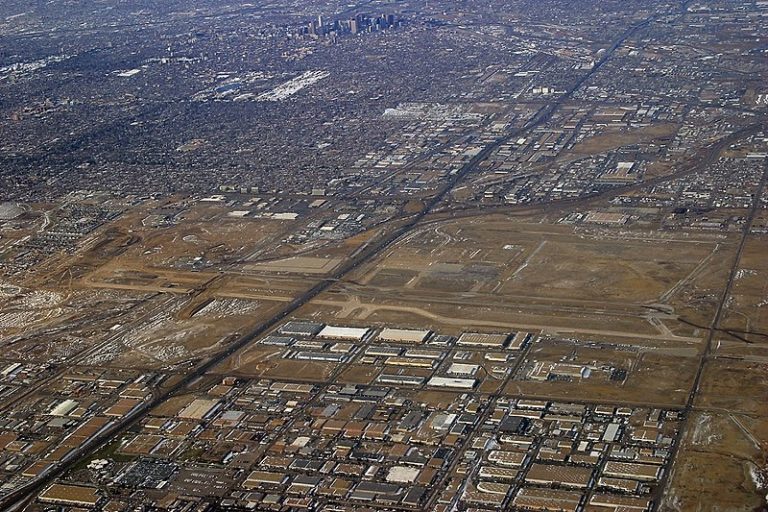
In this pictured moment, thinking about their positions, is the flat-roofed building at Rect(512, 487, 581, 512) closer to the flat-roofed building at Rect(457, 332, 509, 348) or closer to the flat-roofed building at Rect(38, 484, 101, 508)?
the flat-roofed building at Rect(457, 332, 509, 348)

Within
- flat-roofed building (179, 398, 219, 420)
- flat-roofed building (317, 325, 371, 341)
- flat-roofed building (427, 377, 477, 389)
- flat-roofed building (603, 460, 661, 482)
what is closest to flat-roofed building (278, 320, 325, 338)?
flat-roofed building (317, 325, 371, 341)

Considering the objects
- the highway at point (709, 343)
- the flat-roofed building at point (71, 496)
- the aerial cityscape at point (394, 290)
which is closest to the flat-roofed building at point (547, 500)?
the aerial cityscape at point (394, 290)

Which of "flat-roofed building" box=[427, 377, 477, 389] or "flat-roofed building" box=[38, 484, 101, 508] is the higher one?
"flat-roofed building" box=[38, 484, 101, 508]

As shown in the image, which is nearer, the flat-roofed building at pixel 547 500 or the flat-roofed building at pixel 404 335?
the flat-roofed building at pixel 547 500

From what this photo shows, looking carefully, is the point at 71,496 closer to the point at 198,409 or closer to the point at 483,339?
the point at 198,409

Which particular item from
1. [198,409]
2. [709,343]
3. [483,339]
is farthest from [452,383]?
[709,343]

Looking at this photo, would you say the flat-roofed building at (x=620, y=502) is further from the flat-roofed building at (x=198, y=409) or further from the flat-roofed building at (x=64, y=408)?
the flat-roofed building at (x=64, y=408)

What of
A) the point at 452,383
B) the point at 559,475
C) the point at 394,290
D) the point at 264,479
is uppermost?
the point at 264,479

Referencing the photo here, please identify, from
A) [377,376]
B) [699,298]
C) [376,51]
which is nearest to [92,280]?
[377,376]
